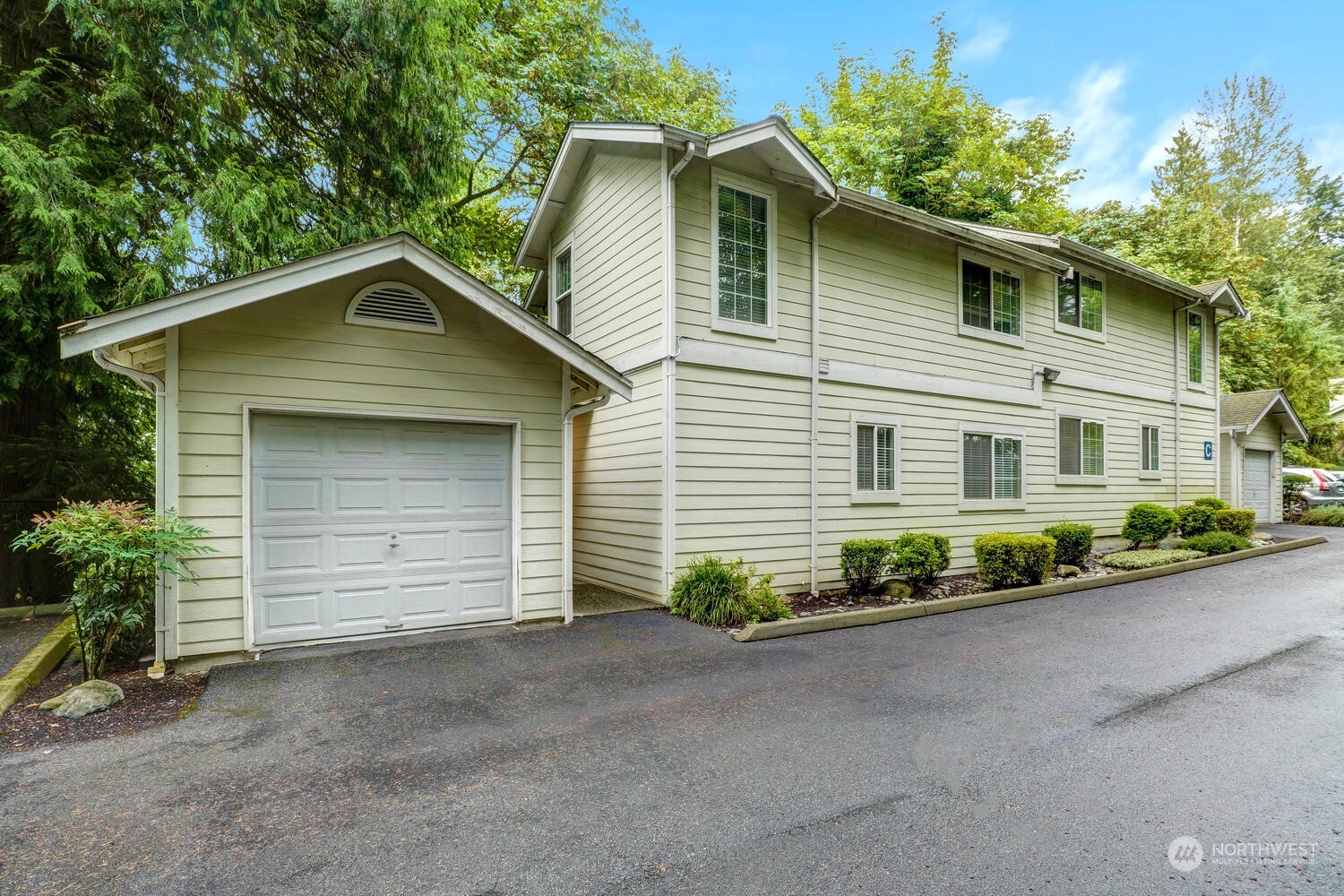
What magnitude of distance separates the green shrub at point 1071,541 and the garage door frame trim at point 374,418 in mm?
8604

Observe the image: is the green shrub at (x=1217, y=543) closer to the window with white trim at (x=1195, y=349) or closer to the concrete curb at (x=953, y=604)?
the concrete curb at (x=953, y=604)

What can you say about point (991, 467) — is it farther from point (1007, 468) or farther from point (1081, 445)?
point (1081, 445)

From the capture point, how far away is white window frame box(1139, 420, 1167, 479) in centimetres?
1358

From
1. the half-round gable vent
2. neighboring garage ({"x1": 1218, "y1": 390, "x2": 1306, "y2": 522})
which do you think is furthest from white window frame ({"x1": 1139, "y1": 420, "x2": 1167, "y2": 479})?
the half-round gable vent

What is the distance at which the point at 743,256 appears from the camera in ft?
27.5

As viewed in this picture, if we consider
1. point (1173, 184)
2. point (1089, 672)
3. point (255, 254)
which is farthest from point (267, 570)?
point (1173, 184)

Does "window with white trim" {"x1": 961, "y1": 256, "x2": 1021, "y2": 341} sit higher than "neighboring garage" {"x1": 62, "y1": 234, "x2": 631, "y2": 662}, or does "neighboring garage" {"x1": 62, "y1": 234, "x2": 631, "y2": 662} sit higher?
"window with white trim" {"x1": 961, "y1": 256, "x2": 1021, "y2": 341}

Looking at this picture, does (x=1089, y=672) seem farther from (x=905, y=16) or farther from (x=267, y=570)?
(x=905, y=16)

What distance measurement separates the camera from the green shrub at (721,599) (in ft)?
23.0

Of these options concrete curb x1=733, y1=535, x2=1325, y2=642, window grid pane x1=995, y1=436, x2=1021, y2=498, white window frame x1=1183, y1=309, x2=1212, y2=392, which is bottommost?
concrete curb x1=733, y1=535, x2=1325, y2=642

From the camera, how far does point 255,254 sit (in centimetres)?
864

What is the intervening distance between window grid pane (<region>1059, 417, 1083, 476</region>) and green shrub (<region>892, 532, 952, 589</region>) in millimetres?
5091

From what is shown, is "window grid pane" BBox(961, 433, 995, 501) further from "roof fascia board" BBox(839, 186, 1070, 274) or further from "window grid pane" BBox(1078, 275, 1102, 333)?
"window grid pane" BBox(1078, 275, 1102, 333)

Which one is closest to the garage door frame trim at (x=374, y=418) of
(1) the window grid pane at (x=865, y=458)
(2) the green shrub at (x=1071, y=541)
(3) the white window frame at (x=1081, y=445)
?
(1) the window grid pane at (x=865, y=458)
